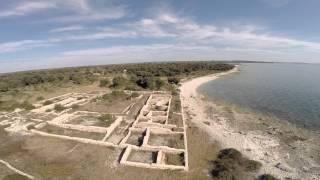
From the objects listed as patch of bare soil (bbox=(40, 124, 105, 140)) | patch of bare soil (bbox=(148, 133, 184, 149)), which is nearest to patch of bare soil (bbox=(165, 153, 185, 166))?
patch of bare soil (bbox=(148, 133, 184, 149))

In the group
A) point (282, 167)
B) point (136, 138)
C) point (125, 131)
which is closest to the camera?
point (282, 167)

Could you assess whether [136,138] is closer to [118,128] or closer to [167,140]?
[167,140]

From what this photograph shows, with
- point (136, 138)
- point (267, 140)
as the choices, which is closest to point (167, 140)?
point (136, 138)

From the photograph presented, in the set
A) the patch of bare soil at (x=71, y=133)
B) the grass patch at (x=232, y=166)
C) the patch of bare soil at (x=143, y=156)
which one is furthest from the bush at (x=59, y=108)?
the grass patch at (x=232, y=166)

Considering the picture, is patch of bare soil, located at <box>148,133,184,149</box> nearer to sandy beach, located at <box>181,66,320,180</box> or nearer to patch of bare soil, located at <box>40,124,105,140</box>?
sandy beach, located at <box>181,66,320,180</box>

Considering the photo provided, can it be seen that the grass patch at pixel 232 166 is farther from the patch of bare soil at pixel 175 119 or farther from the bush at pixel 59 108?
the bush at pixel 59 108

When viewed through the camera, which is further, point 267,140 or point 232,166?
point 267,140

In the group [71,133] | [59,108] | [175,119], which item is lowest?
[71,133]

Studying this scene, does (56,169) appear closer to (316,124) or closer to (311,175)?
(311,175)

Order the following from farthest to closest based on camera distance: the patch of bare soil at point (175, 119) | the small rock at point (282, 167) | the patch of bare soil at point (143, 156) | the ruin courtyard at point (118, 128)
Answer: the patch of bare soil at point (175, 119) < the ruin courtyard at point (118, 128) < the patch of bare soil at point (143, 156) < the small rock at point (282, 167)
